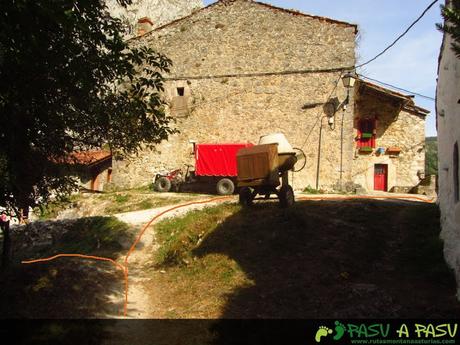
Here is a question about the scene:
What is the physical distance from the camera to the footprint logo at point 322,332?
5336mm

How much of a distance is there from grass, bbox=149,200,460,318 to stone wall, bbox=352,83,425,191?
10.1 meters

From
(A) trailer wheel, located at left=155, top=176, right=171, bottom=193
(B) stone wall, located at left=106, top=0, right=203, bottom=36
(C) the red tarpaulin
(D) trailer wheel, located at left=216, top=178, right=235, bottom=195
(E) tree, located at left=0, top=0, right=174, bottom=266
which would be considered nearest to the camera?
(E) tree, located at left=0, top=0, right=174, bottom=266

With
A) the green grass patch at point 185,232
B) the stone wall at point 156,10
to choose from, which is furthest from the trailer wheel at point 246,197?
the stone wall at point 156,10

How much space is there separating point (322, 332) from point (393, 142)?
→ 18610mm

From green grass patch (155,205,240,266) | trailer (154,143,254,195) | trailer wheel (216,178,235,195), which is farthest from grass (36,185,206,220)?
green grass patch (155,205,240,266)

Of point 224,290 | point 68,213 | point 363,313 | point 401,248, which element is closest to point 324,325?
Result: point 363,313

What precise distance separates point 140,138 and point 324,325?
435cm

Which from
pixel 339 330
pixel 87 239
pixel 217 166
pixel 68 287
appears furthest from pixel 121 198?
pixel 339 330

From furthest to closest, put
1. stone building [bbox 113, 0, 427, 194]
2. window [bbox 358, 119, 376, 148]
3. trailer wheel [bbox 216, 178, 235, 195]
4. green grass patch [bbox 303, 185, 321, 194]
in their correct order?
1. window [bbox 358, 119, 376, 148]
2. stone building [bbox 113, 0, 427, 194]
3. green grass patch [bbox 303, 185, 321, 194]
4. trailer wheel [bbox 216, 178, 235, 195]

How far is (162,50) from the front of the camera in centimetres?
2223

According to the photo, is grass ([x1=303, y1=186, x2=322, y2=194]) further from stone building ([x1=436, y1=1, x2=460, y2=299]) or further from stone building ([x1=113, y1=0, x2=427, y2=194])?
stone building ([x1=436, y1=1, x2=460, y2=299])

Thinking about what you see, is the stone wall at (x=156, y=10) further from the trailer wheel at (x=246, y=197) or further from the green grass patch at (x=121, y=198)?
the trailer wheel at (x=246, y=197)

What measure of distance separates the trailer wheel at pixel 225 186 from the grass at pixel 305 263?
515cm

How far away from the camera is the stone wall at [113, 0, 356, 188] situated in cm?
1948
